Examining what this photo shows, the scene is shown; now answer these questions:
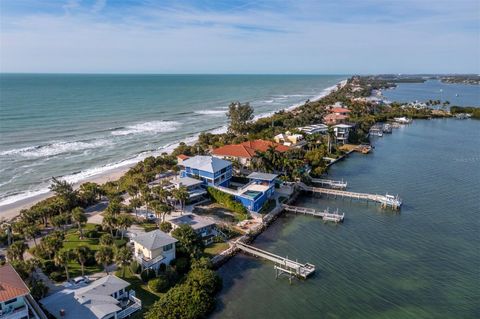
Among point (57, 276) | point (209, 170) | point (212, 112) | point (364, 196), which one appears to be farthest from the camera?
point (212, 112)

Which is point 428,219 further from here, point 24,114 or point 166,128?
point 24,114

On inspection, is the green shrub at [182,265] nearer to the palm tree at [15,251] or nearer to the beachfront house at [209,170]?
the palm tree at [15,251]

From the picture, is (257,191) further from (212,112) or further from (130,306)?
(212,112)

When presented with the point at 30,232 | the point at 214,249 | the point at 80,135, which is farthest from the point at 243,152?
the point at 80,135

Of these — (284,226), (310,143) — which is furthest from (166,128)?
→ (284,226)

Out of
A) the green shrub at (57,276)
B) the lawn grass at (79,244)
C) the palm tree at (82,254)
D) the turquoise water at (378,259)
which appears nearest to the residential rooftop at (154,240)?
the lawn grass at (79,244)

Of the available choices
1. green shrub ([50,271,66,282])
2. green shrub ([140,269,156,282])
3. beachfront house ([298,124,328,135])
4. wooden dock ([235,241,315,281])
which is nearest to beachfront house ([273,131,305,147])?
beachfront house ([298,124,328,135])
